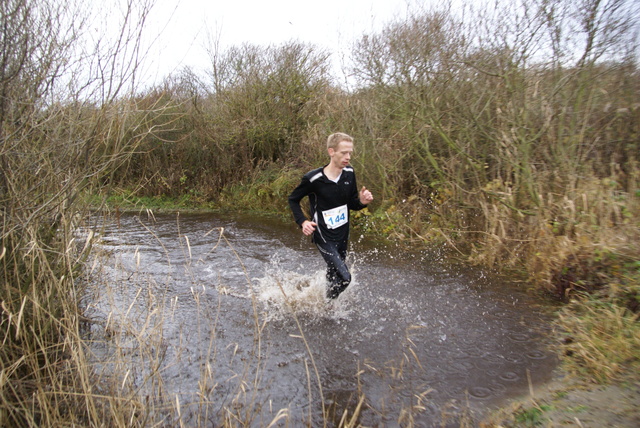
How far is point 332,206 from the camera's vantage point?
491cm

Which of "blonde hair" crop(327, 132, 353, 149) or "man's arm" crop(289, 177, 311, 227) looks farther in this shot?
"man's arm" crop(289, 177, 311, 227)

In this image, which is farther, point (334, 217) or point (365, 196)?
point (334, 217)

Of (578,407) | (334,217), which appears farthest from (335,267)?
(578,407)

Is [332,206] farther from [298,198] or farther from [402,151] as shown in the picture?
[402,151]

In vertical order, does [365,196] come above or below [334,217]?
above

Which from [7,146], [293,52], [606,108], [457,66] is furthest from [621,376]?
[293,52]

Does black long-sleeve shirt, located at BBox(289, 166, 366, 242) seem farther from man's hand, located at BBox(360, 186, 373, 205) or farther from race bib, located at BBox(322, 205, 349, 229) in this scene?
man's hand, located at BBox(360, 186, 373, 205)

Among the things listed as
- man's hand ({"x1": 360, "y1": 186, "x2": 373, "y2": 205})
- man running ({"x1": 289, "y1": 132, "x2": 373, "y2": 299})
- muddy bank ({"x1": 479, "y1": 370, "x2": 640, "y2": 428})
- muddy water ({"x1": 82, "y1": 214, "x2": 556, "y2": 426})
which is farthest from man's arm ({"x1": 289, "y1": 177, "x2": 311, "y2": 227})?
muddy bank ({"x1": 479, "y1": 370, "x2": 640, "y2": 428})

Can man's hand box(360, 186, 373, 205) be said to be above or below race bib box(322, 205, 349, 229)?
above

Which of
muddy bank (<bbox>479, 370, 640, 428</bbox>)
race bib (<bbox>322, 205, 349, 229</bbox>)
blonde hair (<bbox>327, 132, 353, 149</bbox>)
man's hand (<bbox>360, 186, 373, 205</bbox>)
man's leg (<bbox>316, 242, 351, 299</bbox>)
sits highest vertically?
blonde hair (<bbox>327, 132, 353, 149</bbox>)

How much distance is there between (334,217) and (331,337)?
4.19 feet

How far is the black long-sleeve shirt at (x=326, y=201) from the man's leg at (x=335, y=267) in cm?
8

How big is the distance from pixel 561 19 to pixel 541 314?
4.35m

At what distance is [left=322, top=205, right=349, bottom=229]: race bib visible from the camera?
16.1ft
